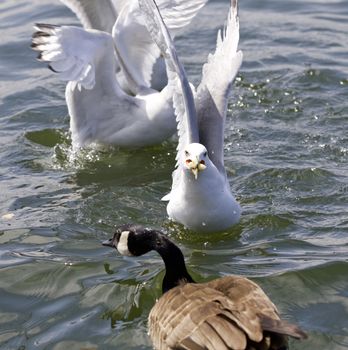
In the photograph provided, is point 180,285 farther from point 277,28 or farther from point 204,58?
point 277,28

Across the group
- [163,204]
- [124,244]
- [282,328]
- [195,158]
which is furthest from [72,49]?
[282,328]

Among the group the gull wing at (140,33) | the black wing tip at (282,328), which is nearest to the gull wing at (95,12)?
the gull wing at (140,33)

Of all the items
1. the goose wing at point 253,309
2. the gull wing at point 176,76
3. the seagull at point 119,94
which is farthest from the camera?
the seagull at point 119,94

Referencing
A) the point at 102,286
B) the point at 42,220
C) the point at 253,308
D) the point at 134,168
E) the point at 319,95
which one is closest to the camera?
the point at 253,308

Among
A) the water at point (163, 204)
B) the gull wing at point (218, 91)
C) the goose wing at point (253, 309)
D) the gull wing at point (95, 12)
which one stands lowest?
the water at point (163, 204)

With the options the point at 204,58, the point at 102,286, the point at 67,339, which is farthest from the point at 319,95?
the point at 67,339

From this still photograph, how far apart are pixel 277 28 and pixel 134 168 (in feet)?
16.3

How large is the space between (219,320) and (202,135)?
3.22 m

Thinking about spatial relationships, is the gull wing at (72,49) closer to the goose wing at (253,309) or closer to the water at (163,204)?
the water at (163,204)

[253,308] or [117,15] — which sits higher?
[117,15]

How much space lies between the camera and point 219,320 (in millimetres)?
5430

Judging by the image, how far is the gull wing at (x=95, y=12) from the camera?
33.2 feet

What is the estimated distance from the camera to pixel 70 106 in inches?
403

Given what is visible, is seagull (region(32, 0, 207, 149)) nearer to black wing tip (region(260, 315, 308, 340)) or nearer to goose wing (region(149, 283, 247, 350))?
goose wing (region(149, 283, 247, 350))
